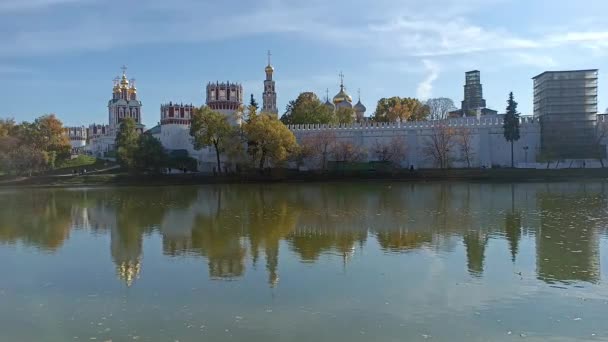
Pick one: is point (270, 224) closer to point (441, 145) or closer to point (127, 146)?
point (441, 145)

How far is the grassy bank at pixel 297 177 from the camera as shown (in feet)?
113

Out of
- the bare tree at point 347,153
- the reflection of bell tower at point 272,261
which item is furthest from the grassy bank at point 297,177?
the reflection of bell tower at point 272,261

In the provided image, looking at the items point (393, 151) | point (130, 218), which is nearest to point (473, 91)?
point (393, 151)

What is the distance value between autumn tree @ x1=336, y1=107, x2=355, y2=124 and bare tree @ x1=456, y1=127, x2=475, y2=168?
11.9 meters

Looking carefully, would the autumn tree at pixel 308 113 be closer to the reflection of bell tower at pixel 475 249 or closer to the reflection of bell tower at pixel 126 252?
the reflection of bell tower at pixel 126 252

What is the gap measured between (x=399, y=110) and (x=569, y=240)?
37.4 m

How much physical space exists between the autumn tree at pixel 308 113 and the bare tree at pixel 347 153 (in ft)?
22.6

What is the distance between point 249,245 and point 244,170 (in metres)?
25.8

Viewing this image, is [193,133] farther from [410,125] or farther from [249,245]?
[249,245]

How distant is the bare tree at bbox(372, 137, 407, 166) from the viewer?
38.8 meters

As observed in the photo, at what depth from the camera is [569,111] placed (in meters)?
38.5

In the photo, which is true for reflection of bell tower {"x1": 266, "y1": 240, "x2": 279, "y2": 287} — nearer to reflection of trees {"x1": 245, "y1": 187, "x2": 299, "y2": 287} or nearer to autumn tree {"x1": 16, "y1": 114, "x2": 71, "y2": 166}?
reflection of trees {"x1": 245, "y1": 187, "x2": 299, "y2": 287}

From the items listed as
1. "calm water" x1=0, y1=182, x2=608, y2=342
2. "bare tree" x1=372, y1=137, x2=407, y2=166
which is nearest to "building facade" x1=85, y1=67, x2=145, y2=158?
"bare tree" x1=372, y1=137, x2=407, y2=166

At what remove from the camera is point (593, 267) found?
31.0ft
